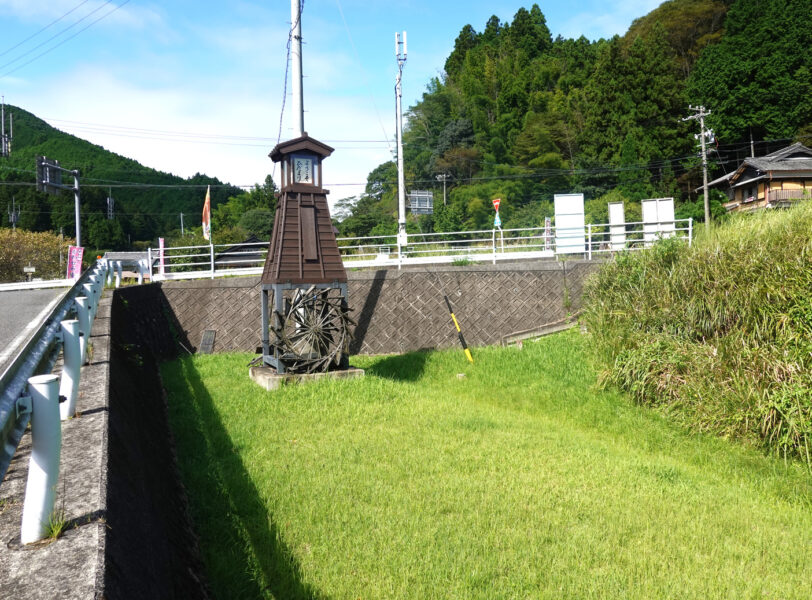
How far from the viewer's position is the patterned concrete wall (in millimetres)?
14531

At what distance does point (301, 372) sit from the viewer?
10.1m

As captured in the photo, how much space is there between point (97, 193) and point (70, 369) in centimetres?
9292

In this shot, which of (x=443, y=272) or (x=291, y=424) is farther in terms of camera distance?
(x=443, y=272)

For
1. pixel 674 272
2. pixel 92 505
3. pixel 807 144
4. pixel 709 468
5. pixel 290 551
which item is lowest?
pixel 709 468

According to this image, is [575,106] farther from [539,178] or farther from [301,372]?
[301,372]

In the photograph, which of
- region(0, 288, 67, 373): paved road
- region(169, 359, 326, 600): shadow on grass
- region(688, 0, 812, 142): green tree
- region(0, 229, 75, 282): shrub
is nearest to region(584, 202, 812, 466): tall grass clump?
region(169, 359, 326, 600): shadow on grass

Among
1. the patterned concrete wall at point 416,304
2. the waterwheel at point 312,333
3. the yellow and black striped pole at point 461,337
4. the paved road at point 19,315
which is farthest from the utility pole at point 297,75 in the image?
the paved road at point 19,315

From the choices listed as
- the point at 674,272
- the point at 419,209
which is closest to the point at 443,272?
the point at 674,272

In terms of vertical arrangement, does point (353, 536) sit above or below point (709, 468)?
above

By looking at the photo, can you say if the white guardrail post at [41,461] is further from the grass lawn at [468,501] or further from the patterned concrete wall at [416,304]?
the patterned concrete wall at [416,304]

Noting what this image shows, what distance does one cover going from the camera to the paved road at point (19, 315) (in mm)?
9045

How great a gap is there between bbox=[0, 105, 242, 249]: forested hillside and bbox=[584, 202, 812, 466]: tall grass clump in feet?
243

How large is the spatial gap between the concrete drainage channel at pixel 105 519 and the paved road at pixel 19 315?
4.01 meters

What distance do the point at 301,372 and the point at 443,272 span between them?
255 inches
